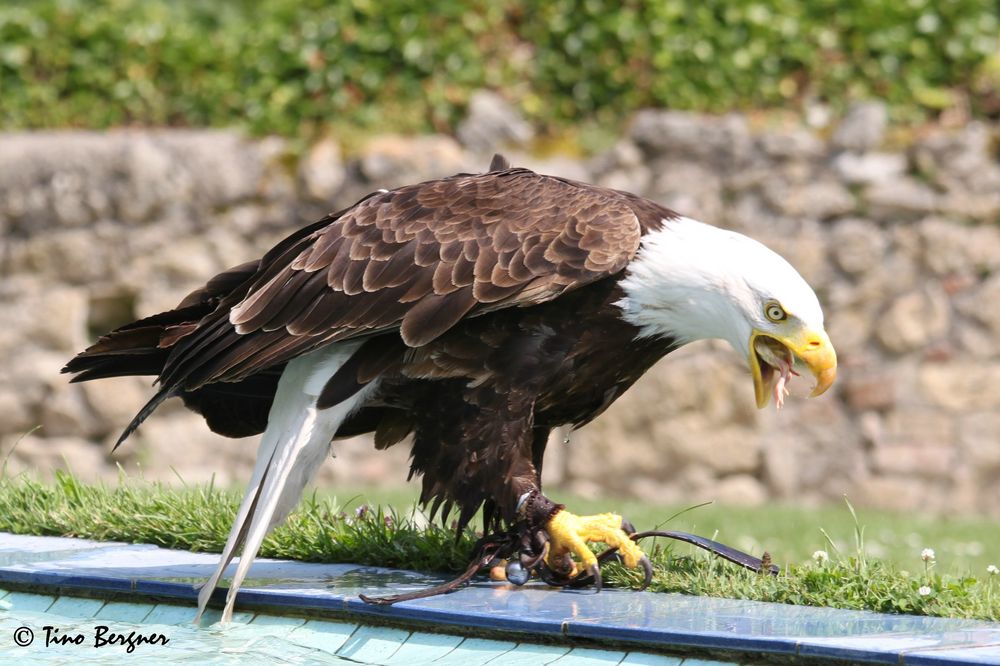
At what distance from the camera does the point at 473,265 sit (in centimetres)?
366

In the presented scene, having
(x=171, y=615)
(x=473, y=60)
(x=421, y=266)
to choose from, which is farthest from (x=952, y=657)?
(x=473, y=60)

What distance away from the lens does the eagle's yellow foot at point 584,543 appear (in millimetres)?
3686

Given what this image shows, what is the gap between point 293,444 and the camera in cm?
379

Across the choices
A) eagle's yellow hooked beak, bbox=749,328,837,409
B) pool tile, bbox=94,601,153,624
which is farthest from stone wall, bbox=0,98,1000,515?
pool tile, bbox=94,601,153,624

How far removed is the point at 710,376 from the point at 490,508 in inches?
140

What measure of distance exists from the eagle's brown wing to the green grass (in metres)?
0.69

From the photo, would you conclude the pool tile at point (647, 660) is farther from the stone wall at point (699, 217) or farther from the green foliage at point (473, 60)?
the green foliage at point (473, 60)

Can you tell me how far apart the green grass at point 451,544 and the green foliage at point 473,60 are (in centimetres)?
254

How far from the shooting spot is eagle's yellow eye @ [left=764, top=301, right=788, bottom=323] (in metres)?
3.61

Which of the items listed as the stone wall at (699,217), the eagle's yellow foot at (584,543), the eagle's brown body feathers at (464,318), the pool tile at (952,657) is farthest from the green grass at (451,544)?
the stone wall at (699,217)

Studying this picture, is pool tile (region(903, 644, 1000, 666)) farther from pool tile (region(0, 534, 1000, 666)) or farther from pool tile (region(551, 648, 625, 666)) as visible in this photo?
pool tile (region(551, 648, 625, 666))

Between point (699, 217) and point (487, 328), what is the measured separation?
404 centimetres

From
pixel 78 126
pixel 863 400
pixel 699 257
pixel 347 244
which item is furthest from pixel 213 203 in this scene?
pixel 699 257

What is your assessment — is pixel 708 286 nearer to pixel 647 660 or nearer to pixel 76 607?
pixel 647 660
